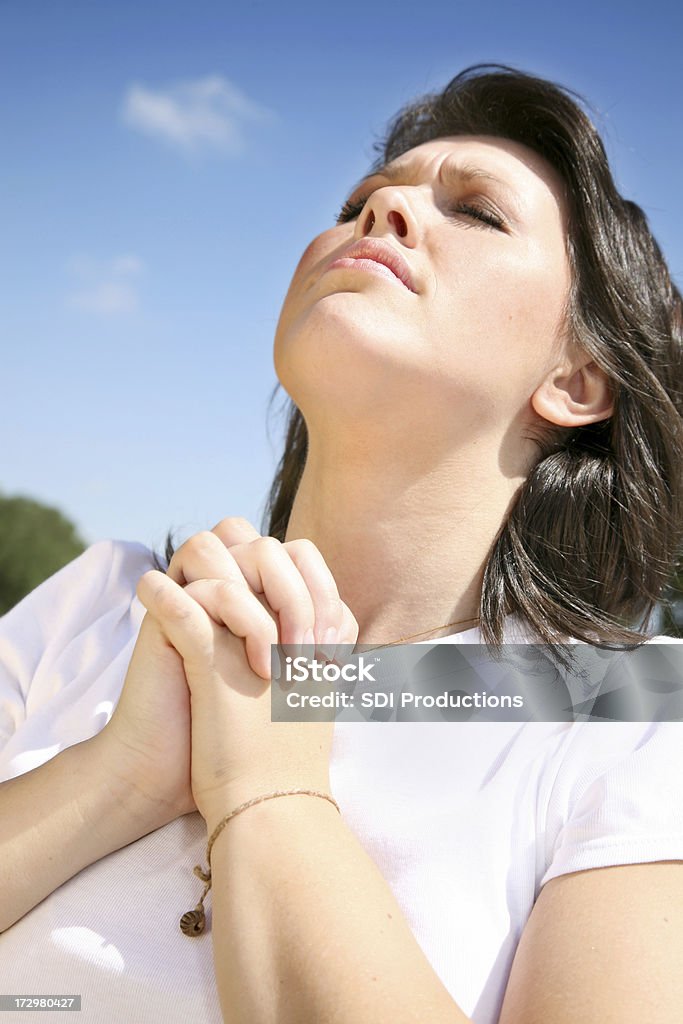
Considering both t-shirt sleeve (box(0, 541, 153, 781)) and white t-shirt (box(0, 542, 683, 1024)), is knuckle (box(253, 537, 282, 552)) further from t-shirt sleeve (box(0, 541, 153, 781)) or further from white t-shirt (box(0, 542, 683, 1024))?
t-shirt sleeve (box(0, 541, 153, 781))

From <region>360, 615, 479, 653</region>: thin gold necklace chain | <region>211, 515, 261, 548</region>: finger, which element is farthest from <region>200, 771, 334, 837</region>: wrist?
<region>360, 615, 479, 653</region>: thin gold necklace chain

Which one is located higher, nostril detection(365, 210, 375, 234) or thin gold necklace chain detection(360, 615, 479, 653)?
nostril detection(365, 210, 375, 234)

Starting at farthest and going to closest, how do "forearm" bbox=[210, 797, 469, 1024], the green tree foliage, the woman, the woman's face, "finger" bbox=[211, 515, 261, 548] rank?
the green tree foliage < the woman's face < "finger" bbox=[211, 515, 261, 548] < the woman < "forearm" bbox=[210, 797, 469, 1024]

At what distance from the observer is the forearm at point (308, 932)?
1.13m

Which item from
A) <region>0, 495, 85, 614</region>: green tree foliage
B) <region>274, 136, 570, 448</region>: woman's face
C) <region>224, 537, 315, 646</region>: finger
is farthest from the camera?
<region>0, 495, 85, 614</region>: green tree foliage

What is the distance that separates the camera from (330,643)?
1516mm

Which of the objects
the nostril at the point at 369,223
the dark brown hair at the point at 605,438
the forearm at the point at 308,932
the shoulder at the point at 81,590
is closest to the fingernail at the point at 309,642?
the forearm at the point at 308,932

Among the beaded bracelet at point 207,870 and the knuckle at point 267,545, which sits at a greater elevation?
the knuckle at point 267,545

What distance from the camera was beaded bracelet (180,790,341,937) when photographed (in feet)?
4.42

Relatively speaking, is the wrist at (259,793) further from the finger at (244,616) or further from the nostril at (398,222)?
the nostril at (398,222)

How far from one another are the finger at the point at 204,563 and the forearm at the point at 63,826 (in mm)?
316

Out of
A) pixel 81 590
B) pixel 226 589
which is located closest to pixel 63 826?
pixel 226 589

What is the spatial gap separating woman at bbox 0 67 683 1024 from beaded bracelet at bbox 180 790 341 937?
19mm

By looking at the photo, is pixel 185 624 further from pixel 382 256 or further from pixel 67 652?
pixel 382 256
